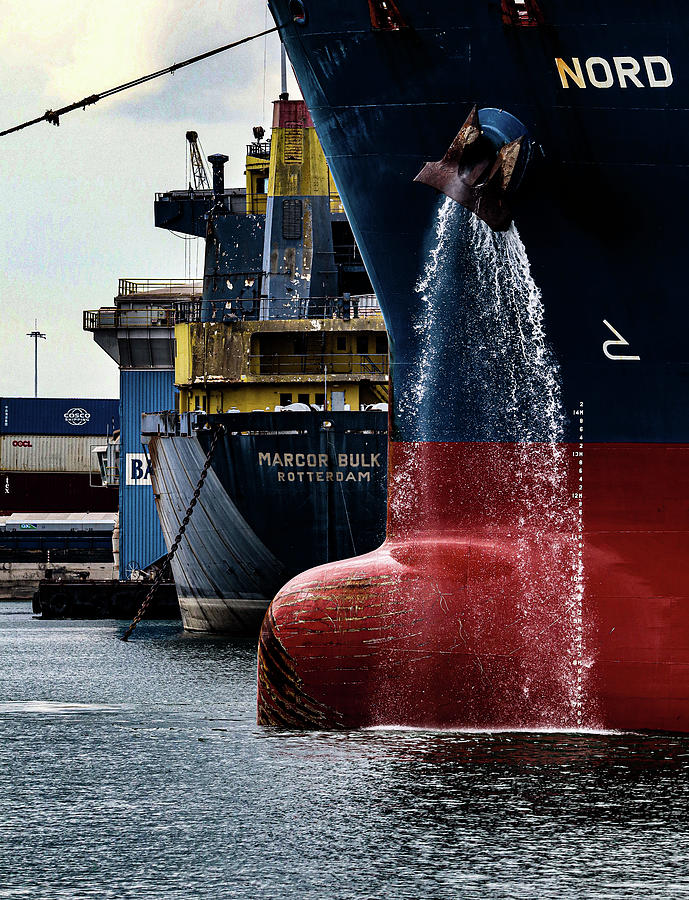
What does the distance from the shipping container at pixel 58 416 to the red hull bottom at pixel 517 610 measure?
67.7 metres

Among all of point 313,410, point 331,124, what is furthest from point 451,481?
point 313,410

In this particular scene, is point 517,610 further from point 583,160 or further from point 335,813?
point 583,160

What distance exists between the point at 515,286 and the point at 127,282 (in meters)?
37.4

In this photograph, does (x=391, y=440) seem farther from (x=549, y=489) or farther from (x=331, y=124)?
(x=331, y=124)

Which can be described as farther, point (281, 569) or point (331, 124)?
point (281, 569)

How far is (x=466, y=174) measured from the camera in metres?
12.0

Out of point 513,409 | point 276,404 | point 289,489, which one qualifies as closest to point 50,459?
point 276,404

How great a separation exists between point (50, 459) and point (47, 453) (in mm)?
388

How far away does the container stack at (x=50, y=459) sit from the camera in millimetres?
78312

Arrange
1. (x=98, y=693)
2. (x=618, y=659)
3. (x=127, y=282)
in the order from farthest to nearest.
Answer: (x=127, y=282)
(x=98, y=693)
(x=618, y=659)

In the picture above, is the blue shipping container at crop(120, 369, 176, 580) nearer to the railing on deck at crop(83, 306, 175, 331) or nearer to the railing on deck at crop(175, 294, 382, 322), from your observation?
the railing on deck at crop(83, 306, 175, 331)

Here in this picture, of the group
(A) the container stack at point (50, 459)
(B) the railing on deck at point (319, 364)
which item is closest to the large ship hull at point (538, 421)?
(B) the railing on deck at point (319, 364)

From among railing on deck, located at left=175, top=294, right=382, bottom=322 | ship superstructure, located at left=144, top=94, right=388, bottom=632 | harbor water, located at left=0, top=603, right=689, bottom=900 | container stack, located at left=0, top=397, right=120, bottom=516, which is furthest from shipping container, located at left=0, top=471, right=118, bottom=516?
harbor water, located at left=0, top=603, right=689, bottom=900

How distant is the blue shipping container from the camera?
46.4 m
